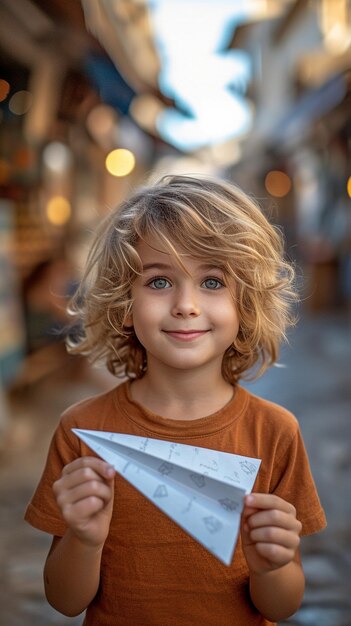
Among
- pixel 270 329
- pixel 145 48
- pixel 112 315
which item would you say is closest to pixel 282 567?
pixel 270 329

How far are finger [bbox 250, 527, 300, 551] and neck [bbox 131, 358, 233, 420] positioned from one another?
0.34 m

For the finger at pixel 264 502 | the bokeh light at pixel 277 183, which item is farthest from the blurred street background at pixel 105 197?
the bokeh light at pixel 277 183

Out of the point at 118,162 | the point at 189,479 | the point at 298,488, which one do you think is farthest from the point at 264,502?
the point at 118,162

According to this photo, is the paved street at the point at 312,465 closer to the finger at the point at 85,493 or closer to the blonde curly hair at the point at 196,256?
the blonde curly hair at the point at 196,256

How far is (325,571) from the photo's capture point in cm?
303

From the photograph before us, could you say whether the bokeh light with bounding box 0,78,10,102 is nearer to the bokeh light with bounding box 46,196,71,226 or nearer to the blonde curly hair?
the bokeh light with bounding box 46,196,71,226

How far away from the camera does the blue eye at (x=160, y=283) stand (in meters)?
1.47

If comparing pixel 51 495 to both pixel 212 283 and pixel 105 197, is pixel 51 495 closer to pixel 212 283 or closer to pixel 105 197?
pixel 212 283

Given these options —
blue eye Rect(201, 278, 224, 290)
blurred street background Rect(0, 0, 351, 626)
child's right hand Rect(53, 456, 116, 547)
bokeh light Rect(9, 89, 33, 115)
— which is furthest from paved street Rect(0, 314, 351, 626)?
bokeh light Rect(9, 89, 33, 115)

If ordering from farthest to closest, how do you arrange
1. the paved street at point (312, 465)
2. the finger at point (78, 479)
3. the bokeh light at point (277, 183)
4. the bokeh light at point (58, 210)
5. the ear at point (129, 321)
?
1. the bokeh light at point (277, 183)
2. the bokeh light at point (58, 210)
3. the paved street at point (312, 465)
4. the ear at point (129, 321)
5. the finger at point (78, 479)

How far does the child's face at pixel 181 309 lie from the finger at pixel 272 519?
1.14 feet

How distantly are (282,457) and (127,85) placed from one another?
259 inches

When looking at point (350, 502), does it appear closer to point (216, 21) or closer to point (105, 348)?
point (105, 348)

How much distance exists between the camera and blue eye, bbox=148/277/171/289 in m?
1.47
